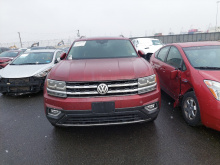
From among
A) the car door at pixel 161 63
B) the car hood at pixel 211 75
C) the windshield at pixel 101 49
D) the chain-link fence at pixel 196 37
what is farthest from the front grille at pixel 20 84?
the chain-link fence at pixel 196 37

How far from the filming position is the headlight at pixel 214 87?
254 cm

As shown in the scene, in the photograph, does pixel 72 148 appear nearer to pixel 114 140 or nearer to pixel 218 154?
pixel 114 140

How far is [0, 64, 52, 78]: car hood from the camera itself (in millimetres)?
5147

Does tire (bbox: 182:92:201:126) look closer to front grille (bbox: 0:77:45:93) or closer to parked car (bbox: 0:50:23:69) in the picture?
front grille (bbox: 0:77:45:93)

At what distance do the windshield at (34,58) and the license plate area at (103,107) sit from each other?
4.54m

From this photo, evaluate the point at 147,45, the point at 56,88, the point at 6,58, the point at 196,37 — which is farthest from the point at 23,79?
the point at 196,37

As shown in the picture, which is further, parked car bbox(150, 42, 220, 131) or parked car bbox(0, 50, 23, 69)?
parked car bbox(0, 50, 23, 69)

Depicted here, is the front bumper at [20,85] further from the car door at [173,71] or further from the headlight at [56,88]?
the car door at [173,71]

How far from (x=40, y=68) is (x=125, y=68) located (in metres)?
3.79

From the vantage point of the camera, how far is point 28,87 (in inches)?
203

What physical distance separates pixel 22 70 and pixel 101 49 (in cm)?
309

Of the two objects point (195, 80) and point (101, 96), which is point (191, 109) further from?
point (101, 96)

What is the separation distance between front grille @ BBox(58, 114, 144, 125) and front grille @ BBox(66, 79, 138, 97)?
34 centimetres

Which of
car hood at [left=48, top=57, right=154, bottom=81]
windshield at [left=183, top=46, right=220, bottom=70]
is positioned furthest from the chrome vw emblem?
windshield at [left=183, top=46, right=220, bottom=70]
